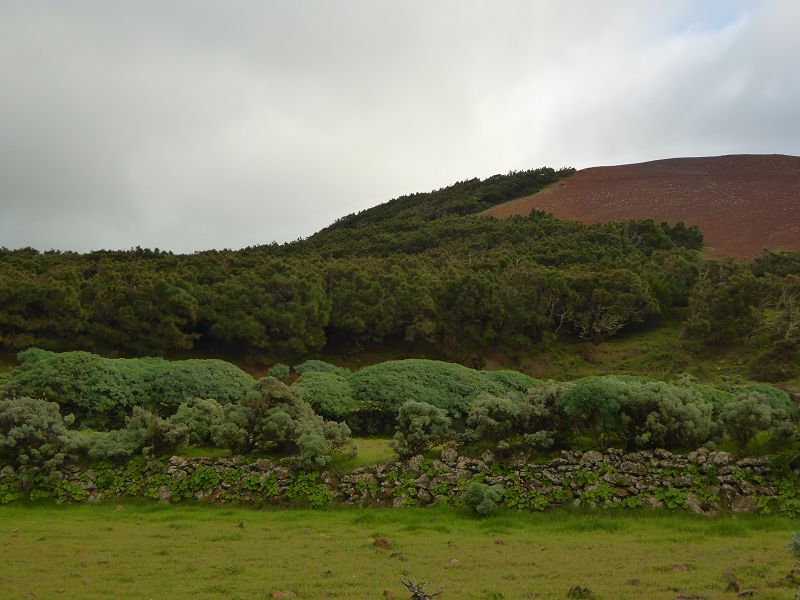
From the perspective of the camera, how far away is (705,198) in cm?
6875

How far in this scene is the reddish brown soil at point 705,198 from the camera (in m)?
57.0

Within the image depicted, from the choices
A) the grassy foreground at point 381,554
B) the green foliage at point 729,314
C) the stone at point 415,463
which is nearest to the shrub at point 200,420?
the grassy foreground at point 381,554

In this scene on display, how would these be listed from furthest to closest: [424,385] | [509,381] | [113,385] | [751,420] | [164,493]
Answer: [509,381]
[424,385]
[113,385]
[164,493]
[751,420]

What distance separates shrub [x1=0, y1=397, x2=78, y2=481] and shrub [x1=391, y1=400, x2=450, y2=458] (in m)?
7.73

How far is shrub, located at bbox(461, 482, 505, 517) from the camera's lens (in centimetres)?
1205

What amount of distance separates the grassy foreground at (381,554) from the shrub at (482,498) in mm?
217

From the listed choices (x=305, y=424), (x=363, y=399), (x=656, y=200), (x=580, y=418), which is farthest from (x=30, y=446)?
(x=656, y=200)

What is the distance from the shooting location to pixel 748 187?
2689 inches

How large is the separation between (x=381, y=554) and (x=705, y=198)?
68824 millimetres

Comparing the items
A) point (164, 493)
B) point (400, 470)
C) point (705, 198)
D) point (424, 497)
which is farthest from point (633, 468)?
point (705, 198)

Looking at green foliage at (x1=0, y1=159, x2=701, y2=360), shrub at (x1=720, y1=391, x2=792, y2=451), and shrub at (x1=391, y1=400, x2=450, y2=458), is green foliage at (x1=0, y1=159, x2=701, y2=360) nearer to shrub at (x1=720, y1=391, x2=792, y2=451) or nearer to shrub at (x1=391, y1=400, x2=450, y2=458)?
shrub at (x1=391, y1=400, x2=450, y2=458)

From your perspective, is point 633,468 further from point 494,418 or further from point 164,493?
point 164,493

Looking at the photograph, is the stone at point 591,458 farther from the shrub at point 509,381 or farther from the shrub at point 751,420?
the shrub at point 509,381

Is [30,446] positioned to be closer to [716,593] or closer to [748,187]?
[716,593]
